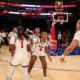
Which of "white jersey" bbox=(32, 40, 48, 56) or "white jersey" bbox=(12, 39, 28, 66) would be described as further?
"white jersey" bbox=(32, 40, 48, 56)

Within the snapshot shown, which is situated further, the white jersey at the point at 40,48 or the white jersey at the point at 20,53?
the white jersey at the point at 40,48

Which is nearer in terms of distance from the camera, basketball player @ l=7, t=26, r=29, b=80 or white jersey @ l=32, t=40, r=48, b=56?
basketball player @ l=7, t=26, r=29, b=80

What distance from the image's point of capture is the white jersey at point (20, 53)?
24.7ft

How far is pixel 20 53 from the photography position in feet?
24.9

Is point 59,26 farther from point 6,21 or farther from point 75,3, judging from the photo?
point 6,21

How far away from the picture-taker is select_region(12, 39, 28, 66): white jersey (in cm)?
754

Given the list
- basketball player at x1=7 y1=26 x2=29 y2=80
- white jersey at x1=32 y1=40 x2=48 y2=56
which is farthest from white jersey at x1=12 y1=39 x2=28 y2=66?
white jersey at x1=32 y1=40 x2=48 y2=56

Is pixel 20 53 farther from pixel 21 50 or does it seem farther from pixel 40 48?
pixel 40 48

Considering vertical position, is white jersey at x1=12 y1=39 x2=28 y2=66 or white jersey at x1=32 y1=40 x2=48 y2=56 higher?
white jersey at x1=12 y1=39 x2=28 y2=66

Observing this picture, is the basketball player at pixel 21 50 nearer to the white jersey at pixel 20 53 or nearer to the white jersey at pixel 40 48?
the white jersey at pixel 20 53

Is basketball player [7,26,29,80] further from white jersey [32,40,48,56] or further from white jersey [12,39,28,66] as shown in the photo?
white jersey [32,40,48,56]

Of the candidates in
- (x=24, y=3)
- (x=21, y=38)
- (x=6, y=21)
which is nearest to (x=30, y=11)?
(x=24, y=3)

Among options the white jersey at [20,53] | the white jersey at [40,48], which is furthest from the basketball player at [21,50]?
the white jersey at [40,48]

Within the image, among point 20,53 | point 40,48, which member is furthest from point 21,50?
point 40,48
